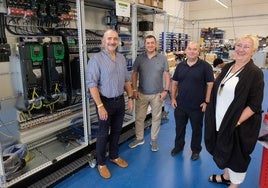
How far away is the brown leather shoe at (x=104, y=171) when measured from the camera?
2432mm

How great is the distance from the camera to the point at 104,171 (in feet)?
8.07

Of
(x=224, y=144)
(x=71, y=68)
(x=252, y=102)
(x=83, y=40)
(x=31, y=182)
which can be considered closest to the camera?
(x=252, y=102)

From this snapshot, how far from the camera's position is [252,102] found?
1639mm

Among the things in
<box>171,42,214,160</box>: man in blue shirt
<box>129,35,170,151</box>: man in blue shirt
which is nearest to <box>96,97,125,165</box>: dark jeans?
<box>129,35,170,151</box>: man in blue shirt

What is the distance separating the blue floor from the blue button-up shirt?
100cm

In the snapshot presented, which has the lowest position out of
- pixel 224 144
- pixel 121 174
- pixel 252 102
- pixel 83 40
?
pixel 121 174

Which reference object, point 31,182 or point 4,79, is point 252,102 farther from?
point 4,79

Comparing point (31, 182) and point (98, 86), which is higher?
point (98, 86)

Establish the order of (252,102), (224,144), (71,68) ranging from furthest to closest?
(71,68) → (224,144) → (252,102)

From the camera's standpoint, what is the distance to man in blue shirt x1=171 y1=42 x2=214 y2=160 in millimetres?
2443

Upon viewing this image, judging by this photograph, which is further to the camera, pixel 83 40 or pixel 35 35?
pixel 35 35

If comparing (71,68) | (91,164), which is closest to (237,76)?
(91,164)

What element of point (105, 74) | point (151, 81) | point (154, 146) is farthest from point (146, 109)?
point (105, 74)

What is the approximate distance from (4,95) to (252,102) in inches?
110
